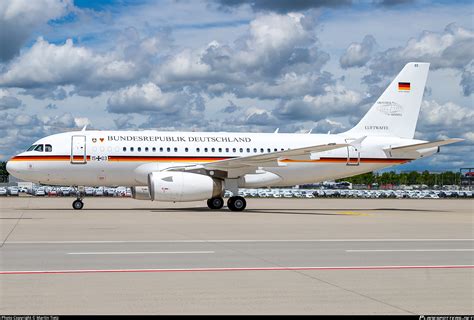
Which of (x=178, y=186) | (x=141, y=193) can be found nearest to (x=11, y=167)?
(x=141, y=193)

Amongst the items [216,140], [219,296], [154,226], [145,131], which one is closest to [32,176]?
[145,131]

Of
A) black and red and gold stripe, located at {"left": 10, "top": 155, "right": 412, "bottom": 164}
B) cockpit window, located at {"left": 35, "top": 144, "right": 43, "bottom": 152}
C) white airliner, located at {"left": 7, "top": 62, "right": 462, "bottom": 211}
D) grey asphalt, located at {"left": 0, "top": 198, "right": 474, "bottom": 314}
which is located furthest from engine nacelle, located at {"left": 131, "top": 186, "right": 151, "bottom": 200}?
grey asphalt, located at {"left": 0, "top": 198, "right": 474, "bottom": 314}

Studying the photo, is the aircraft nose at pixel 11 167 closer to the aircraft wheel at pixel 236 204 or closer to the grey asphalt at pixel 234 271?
the aircraft wheel at pixel 236 204

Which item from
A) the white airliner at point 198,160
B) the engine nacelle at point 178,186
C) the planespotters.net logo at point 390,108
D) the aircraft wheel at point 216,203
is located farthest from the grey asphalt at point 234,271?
the planespotters.net logo at point 390,108

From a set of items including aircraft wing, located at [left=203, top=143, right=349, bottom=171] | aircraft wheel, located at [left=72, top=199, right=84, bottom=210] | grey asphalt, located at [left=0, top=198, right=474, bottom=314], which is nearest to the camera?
grey asphalt, located at [left=0, top=198, right=474, bottom=314]

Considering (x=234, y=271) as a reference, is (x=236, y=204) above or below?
above

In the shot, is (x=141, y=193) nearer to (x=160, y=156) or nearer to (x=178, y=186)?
(x=160, y=156)

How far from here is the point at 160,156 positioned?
30.6m

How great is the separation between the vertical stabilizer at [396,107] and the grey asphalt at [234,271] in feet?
53.2

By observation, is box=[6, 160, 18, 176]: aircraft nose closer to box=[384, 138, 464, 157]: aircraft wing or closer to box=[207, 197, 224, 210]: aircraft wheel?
box=[207, 197, 224, 210]: aircraft wheel

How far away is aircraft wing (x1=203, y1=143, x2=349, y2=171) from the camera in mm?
28047

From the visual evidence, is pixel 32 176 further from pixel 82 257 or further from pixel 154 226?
pixel 82 257

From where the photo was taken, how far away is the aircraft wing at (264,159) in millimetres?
28047

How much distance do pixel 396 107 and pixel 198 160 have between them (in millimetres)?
11597
